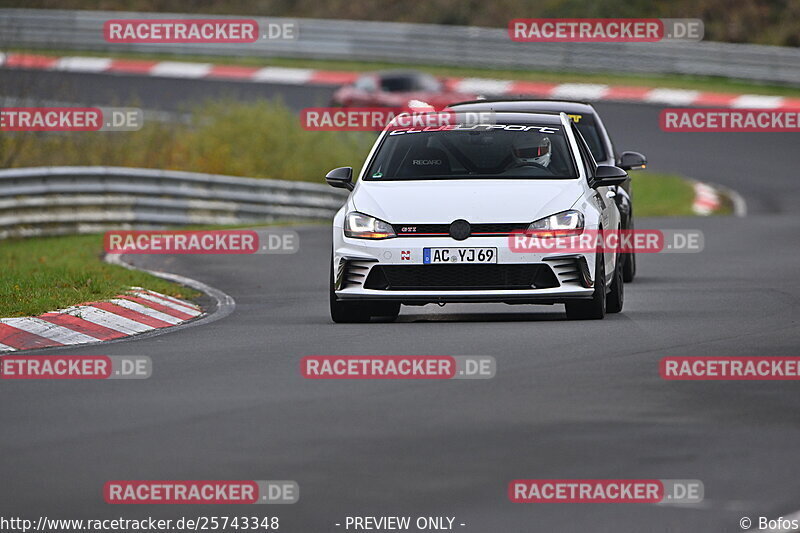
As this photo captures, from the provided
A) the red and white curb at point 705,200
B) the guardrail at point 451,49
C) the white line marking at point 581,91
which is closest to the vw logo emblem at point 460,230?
the red and white curb at point 705,200

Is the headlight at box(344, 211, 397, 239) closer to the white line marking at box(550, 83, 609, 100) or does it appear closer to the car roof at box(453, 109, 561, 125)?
the car roof at box(453, 109, 561, 125)

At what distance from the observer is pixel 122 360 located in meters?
11.0

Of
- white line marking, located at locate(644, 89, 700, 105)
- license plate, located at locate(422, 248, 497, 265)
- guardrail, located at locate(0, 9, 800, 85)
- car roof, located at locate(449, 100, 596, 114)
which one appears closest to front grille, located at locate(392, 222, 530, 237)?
license plate, located at locate(422, 248, 497, 265)

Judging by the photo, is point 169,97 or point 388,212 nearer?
point 388,212

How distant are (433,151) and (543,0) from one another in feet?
121

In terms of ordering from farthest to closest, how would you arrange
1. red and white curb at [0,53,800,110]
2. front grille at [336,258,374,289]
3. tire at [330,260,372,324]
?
red and white curb at [0,53,800,110] → tire at [330,260,372,324] → front grille at [336,258,374,289]

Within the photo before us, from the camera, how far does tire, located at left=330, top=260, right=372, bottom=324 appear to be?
1298 centimetres

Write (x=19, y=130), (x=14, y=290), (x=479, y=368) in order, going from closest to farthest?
(x=479, y=368), (x=14, y=290), (x=19, y=130)

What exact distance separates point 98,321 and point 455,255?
2.84 meters

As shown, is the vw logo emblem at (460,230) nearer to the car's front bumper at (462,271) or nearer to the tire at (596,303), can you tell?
the car's front bumper at (462,271)

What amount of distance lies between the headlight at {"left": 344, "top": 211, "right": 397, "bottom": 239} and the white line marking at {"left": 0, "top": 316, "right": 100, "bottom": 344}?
2003 mm

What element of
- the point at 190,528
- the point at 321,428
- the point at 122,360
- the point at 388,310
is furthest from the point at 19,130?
the point at 190,528

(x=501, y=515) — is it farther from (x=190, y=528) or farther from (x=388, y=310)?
(x=388, y=310)

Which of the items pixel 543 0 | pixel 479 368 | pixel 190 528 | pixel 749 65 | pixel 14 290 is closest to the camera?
pixel 190 528
